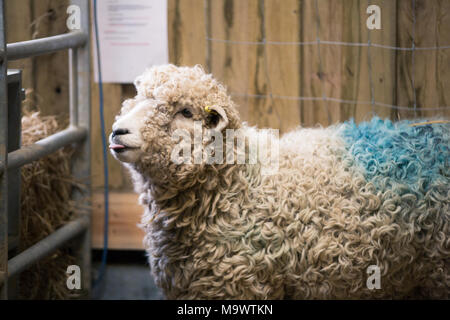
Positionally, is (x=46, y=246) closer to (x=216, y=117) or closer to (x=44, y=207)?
(x=44, y=207)

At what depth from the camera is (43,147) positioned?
2.56 m

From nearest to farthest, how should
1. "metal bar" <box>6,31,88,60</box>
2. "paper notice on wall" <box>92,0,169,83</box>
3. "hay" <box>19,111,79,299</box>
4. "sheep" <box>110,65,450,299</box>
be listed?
"sheep" <box>110,65,450,299</box> → "metal bar" <box>6,31,88,60</box> → "paper notice on wall" <box>92,0,169,83</box> → "hay" <box>19,111,79,299</box>

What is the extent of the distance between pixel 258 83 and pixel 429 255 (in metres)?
1.13

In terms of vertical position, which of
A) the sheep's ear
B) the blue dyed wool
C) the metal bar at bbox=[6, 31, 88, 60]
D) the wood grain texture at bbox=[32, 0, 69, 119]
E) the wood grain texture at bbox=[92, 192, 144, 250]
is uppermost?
the metal bar at bbox=[6, 31, 88, 60]

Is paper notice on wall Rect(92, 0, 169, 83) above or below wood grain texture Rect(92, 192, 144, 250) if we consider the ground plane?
above

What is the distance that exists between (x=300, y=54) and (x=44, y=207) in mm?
1425

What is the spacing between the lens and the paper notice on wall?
2.72 m

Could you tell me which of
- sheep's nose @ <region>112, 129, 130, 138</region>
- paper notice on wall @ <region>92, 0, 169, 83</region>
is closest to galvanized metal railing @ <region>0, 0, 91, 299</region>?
paper notice on wall @ <region>92, 0, 169, 83</region>

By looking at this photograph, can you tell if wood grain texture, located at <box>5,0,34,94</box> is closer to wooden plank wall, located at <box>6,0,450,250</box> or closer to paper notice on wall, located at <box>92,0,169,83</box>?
wooden plank wall, located at <box>6,0,450,250</box>

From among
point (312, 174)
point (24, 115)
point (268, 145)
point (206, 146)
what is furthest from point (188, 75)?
point (24, 115)

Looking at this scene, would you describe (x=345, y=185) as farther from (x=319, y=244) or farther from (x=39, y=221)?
(x=39, y=221)

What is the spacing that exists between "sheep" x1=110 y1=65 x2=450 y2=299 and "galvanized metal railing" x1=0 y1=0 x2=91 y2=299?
0.48 m

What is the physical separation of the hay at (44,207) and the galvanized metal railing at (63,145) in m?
0.06

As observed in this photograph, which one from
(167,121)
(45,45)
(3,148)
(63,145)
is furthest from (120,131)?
(63,145)
